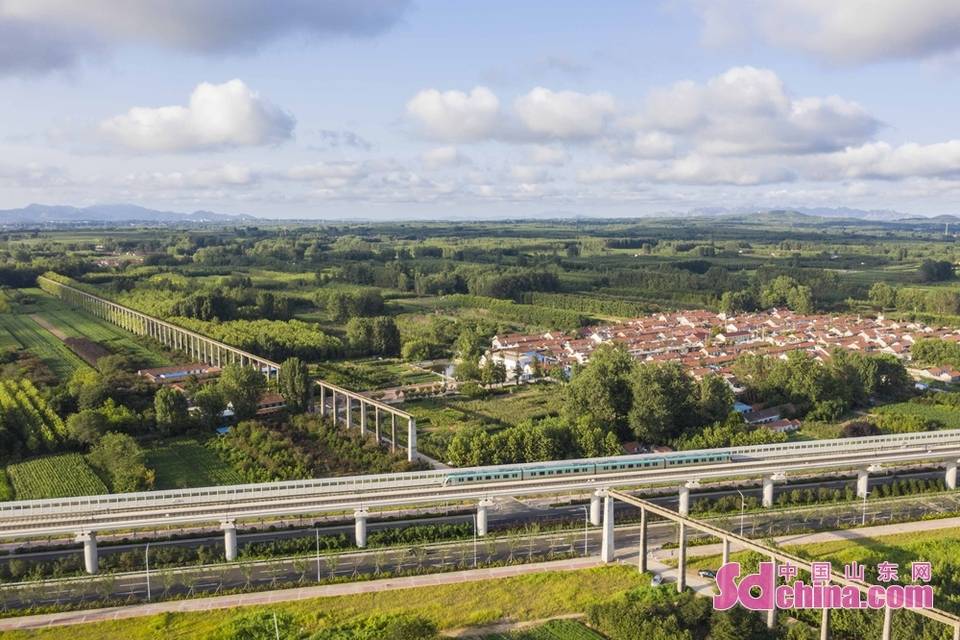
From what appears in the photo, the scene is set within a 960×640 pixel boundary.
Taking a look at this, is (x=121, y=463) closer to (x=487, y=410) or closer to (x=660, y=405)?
(x=487, y=410)

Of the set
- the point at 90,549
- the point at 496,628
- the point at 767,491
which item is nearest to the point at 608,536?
the point at 496,628

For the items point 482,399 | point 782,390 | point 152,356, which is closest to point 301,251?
point 152,356

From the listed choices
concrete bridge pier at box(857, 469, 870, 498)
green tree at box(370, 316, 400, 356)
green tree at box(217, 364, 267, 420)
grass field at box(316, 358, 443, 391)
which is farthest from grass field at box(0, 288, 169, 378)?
concrete bridge pier at box(857, 469, 870, 498)

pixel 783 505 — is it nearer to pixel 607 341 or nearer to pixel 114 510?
pixel 114 510

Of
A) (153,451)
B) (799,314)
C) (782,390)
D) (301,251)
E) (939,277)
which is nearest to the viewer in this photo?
(153,451)

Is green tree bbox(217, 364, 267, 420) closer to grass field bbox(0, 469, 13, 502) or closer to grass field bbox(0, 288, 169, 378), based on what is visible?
grass field bbox(0, 469, 13, 502)

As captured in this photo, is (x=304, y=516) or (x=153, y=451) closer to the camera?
(x=304, y=516)
